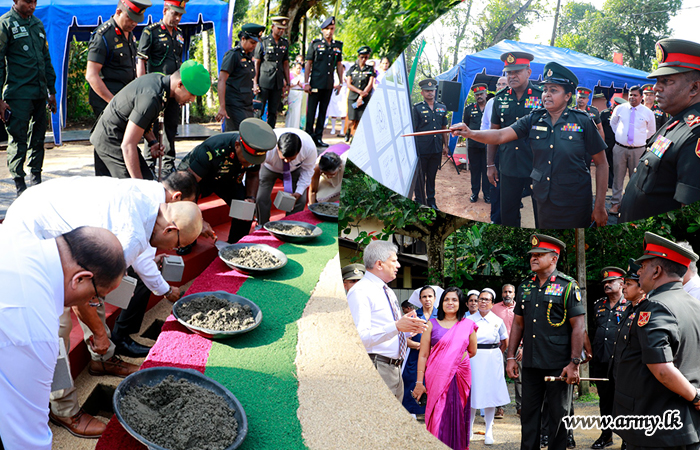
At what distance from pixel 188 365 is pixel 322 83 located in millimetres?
3059

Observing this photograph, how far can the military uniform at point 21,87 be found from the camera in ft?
19.6

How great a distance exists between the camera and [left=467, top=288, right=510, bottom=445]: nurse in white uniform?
1607mm

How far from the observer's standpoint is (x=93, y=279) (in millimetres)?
2084

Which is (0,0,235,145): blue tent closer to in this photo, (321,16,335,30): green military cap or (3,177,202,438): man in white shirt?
(3,177,202,438): man in white shirt

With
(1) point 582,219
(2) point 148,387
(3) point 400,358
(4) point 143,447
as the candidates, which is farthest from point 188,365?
(1) point 582,219

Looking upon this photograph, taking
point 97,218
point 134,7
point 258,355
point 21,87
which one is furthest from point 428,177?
point 21,87

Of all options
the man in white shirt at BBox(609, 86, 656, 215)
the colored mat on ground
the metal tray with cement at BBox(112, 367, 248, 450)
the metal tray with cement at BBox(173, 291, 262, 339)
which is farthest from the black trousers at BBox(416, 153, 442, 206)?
the metal tray with cement at BBox(173, 291, 262, 339)

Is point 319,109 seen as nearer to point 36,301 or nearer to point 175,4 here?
point 175,4

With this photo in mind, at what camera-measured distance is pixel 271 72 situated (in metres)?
7.27

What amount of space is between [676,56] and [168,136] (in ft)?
21.0

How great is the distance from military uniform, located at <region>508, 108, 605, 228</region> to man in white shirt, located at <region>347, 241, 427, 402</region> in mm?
483

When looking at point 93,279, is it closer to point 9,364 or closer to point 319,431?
point 9,364

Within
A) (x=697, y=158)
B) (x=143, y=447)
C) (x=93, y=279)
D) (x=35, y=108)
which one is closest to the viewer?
(x=697, y=158)

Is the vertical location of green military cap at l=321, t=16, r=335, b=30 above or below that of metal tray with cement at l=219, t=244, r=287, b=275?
above
